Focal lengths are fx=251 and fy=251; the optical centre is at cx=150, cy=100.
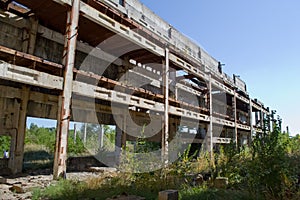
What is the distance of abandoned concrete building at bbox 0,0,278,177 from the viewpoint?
7.86 metres

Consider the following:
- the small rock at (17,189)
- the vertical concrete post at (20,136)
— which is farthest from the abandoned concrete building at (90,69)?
the small rock at (17,189)

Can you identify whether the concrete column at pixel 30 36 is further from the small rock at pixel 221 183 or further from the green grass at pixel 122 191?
the small rock at pixel 221 183

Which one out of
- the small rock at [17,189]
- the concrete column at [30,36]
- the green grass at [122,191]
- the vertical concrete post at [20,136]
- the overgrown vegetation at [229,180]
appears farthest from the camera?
the concrete column at [30,36]

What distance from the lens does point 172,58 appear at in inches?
535

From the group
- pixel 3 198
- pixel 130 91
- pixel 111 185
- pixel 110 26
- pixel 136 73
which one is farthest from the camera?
pixel 136 73

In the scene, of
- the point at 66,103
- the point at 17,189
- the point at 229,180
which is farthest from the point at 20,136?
the point at 229,180

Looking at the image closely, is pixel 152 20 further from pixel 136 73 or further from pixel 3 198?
pixel 3 198

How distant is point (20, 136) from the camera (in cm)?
938

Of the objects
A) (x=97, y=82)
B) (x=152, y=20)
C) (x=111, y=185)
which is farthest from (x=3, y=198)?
(x=152, y=20)

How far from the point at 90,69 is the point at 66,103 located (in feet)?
15.7

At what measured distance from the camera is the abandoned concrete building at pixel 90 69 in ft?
25.8

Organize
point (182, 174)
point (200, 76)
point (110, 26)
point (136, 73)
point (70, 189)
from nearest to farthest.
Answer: point (70, 189) → point (182, 174) → point (110, 26) → point (136, 73) → point (200, 76)

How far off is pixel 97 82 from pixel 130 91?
1648mm

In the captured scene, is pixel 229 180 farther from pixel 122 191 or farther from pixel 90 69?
pixel 90 69
